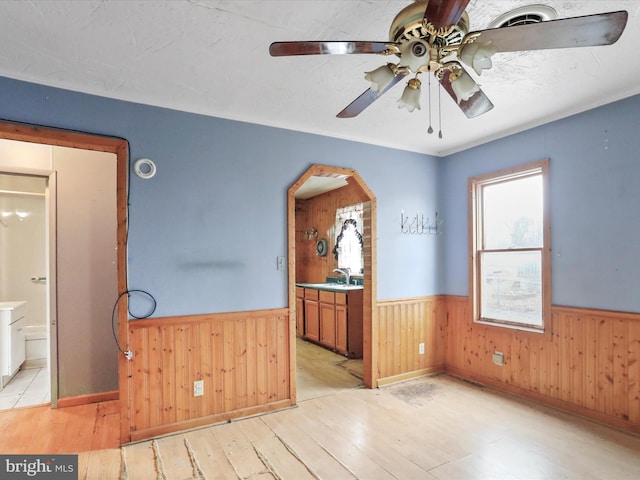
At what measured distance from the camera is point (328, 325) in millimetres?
5125

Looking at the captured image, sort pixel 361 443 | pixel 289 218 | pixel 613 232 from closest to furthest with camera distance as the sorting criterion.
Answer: pixel 361 443 < pixel 613 232 < pixel 289 218

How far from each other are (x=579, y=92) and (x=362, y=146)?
6.13 feet

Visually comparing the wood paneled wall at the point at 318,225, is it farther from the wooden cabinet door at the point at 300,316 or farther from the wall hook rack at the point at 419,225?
the wall hook rack at the point at 419,225

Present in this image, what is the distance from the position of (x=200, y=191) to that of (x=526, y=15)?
8.02 feet

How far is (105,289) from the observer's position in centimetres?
355

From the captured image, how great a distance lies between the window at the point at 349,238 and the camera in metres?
5.69

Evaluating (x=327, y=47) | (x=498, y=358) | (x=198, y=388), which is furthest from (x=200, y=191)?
(x=498, y=358)

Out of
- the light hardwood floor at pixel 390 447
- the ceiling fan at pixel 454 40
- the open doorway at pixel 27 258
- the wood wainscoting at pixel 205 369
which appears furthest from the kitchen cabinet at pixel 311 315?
the ceiling fan at pixel 454 40

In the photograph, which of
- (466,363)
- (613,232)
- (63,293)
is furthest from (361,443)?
(63,293)

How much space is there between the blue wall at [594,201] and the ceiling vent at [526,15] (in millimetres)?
1538

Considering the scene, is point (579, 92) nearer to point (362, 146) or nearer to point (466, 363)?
point (362, 146)

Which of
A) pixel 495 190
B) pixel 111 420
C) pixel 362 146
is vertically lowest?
pixel 111 420

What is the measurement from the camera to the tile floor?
3326 mm

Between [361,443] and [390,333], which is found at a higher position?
[390,333]
